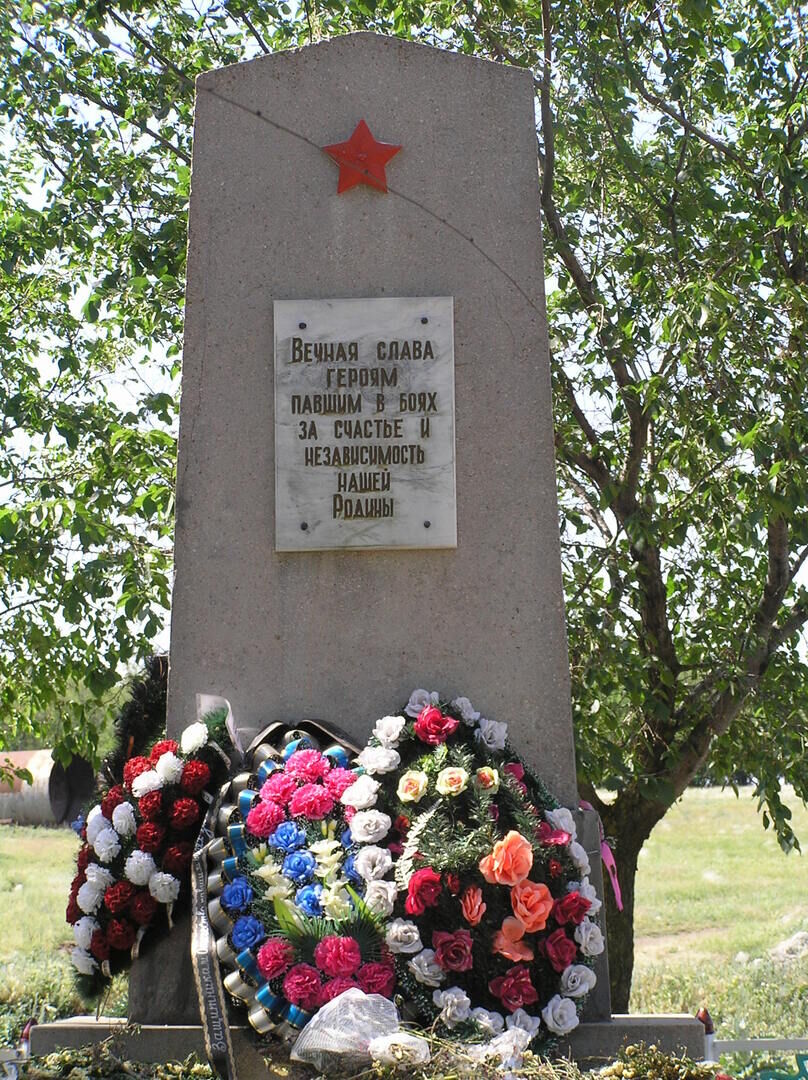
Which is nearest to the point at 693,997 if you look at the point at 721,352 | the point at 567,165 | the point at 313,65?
the point at 721,352

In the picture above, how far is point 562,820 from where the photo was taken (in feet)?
11.9

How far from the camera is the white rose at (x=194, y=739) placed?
3820 mm

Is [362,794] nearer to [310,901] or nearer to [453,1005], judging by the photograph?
[310,901]

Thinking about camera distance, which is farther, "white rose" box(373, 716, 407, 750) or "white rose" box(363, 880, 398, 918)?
"white rose" box(373, 716, 407, 750)

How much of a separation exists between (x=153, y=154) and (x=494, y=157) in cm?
325

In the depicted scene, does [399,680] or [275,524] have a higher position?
[275,524]

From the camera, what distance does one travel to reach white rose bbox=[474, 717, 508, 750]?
373 cm

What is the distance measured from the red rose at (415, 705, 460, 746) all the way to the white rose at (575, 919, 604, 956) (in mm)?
649

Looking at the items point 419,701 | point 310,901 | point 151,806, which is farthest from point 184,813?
point 419,701

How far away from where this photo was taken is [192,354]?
418cm

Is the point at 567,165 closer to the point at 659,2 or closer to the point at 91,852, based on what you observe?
the point at 659,2

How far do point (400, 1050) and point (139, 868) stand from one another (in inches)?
47.1

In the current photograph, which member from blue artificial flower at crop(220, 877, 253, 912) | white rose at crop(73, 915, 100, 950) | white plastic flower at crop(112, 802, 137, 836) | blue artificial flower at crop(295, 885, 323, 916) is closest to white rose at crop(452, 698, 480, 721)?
blue artificial flower at crop(295, 885, 323, 916)

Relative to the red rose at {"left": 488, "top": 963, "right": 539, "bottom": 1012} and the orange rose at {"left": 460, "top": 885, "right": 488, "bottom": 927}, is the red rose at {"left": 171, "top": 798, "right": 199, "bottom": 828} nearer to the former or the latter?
the orange rose at {"left": 460, "top": 885, "right": 488, "bottom": 927}
